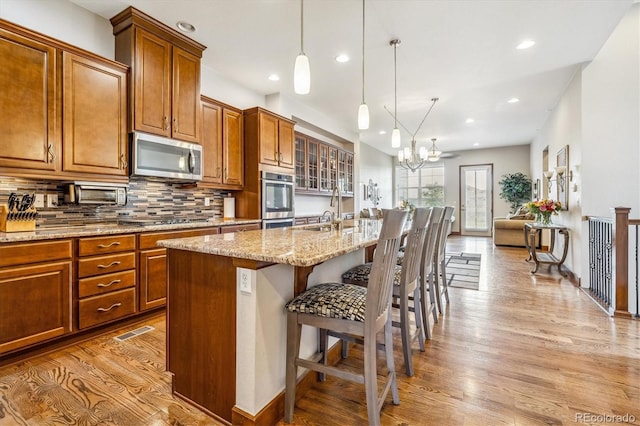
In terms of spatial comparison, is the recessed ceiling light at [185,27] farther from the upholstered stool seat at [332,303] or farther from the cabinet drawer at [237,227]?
the upholstered stool seat at [332,303]

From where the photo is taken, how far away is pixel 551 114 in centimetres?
593

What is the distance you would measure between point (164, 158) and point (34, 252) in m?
1.36

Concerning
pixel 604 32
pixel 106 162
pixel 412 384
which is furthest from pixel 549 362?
pixel 106 162

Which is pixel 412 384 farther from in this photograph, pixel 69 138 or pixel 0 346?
pixel 69 138

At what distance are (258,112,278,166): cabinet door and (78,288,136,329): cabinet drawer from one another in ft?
7.55

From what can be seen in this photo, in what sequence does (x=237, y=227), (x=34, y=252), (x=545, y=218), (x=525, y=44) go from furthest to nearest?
(x=545, y=218) < (x=237, y=227) < (x=525, y=44) < (x=34, y=252)

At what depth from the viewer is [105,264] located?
249 centimetres

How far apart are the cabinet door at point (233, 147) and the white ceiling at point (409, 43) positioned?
614 mm

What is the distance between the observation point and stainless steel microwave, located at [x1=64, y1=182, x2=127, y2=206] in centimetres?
263

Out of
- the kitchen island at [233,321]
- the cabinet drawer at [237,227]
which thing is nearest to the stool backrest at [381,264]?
the kitchen island at [233,321]

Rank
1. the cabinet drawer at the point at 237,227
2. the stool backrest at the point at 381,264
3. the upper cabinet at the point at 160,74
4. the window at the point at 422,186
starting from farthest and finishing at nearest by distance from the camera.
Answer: the window at the point at 422,186
the cabinet drawer at the point at 237,227
the upper cabinet at the point at 160,74
the stool backrest at the point at 381,264

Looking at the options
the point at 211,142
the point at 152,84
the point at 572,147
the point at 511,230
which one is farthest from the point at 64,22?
the point at 511,230

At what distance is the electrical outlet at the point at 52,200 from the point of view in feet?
8.66

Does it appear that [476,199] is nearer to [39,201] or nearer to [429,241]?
[429,241]
